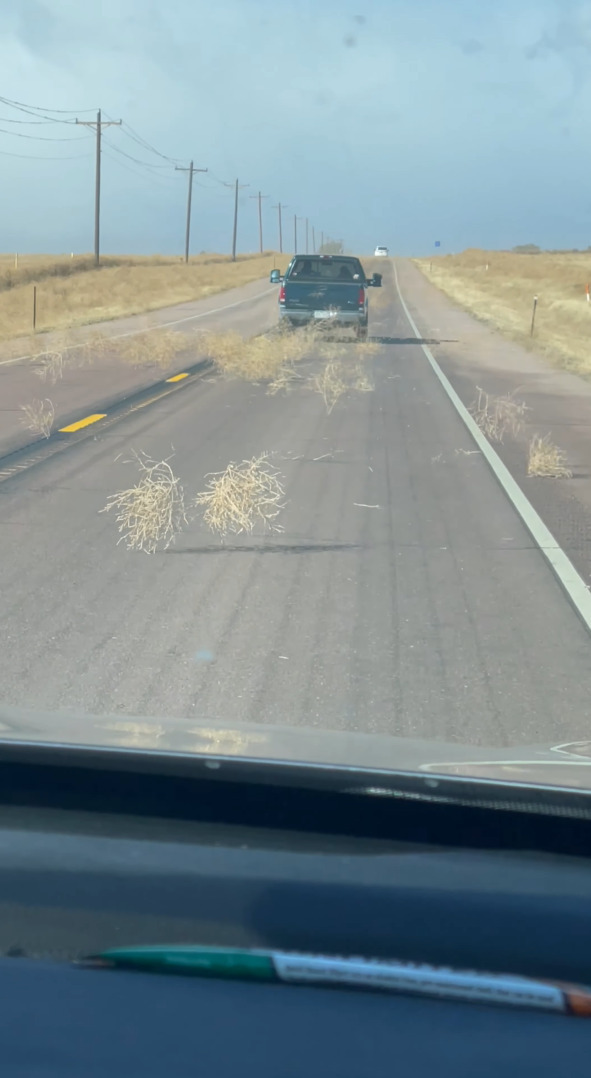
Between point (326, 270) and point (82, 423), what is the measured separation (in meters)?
14.4

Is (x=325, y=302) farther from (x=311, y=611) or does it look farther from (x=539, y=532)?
(x=311, y=611)

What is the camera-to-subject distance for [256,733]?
345 centimetres

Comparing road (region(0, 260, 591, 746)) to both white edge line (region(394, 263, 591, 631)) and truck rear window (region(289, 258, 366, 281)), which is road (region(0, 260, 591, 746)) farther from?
truck rear window (region(289, 258, 366, 281))

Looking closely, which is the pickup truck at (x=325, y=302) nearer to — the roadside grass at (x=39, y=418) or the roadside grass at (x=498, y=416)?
the roadside grass at (x=498, y=416)

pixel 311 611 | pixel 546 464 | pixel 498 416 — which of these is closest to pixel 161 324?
pixel 498 416

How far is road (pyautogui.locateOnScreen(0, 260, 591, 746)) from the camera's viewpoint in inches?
204

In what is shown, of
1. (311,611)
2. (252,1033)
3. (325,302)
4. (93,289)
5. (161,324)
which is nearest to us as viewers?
(252,1033)

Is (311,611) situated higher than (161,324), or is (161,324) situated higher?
(161,324)

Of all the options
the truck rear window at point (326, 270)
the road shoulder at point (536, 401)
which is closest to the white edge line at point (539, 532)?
the road shoulder at point (536, 401)

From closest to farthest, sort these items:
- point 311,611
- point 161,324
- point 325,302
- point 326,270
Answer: point 311,611 → point 325,302 → point 326,270 → point 161,324

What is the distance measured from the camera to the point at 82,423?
1384 centimetres

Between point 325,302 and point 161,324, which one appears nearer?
point 325,302

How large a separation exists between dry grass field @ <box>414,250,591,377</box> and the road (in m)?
13.9

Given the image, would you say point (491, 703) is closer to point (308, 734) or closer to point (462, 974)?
point (308, 734)
